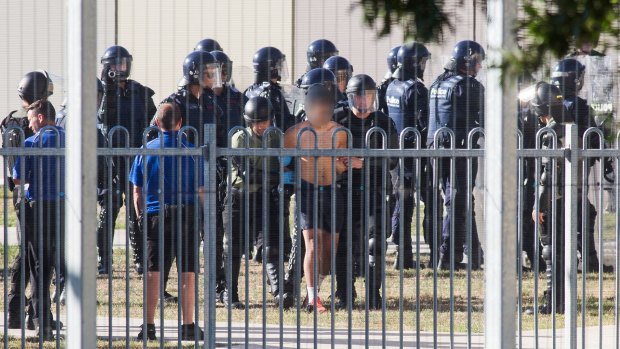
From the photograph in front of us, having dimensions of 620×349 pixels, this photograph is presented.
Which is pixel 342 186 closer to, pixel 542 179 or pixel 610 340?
pixel 542 179

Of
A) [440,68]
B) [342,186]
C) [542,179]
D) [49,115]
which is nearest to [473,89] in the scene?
[440,68]

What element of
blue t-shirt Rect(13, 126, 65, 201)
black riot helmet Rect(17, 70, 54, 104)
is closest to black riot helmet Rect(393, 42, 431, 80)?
black riot helmet Rect(17, 70, 54, 104)

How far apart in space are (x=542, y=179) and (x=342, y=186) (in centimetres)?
128

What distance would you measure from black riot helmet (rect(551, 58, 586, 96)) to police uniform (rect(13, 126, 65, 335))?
2.78 m

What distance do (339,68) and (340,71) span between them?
10 cm

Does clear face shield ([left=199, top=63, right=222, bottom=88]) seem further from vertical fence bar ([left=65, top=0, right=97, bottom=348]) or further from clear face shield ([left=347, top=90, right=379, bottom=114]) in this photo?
vertical fence bar ([left=65, top=0, right=97, bottom=348])

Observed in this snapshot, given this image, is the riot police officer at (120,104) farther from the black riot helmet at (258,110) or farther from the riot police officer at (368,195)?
the riot police officer at (368,195)

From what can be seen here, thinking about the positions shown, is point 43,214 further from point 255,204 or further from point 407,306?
point 407,306

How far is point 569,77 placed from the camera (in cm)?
722

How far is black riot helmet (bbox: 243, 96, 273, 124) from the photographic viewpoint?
344 inches

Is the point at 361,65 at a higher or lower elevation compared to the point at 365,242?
higher

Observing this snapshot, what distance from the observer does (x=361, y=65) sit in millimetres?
9031

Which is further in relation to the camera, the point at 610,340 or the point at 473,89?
the point at 473,89

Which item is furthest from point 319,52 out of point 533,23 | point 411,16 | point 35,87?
point 533,23
